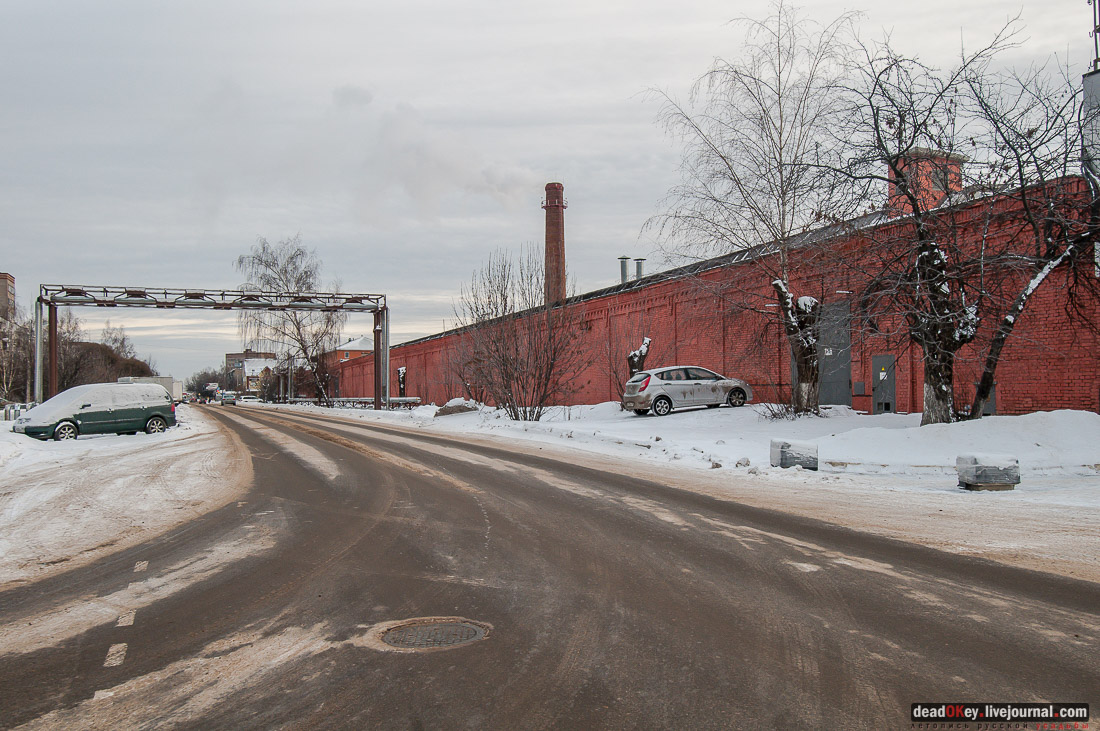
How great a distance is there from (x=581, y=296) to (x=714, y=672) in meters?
30.8

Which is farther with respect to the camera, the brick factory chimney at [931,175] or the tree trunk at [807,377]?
the tree trunk at [807,377]

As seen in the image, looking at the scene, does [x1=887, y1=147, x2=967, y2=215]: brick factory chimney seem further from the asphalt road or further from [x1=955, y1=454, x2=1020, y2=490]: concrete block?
the asphalt road

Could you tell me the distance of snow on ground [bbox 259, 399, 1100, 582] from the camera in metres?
6.57

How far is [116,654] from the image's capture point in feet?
12.7

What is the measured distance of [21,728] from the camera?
3016 millimetres

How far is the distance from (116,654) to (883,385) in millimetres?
17957

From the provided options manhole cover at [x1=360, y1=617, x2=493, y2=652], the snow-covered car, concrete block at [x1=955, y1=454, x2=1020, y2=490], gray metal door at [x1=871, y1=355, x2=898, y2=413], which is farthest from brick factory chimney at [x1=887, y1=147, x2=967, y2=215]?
manhole cover at [x1=360, y1=617, x2=493, y2=652]

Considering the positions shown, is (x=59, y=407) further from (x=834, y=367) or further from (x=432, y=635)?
(x=834, y=367)

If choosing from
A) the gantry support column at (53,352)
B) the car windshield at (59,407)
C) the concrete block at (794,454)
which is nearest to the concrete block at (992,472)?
the concrete block at (794,454)

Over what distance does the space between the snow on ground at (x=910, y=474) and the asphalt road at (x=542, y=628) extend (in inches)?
34.0

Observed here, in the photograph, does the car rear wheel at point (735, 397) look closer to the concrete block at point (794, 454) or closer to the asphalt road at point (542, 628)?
the concrete block at point (794, 454)

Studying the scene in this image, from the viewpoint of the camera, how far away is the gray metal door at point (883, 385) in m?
17.9

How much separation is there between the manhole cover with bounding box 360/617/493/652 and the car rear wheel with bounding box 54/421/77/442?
18698 mm

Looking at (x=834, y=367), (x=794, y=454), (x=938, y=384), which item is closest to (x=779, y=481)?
(x=794, y=454)
